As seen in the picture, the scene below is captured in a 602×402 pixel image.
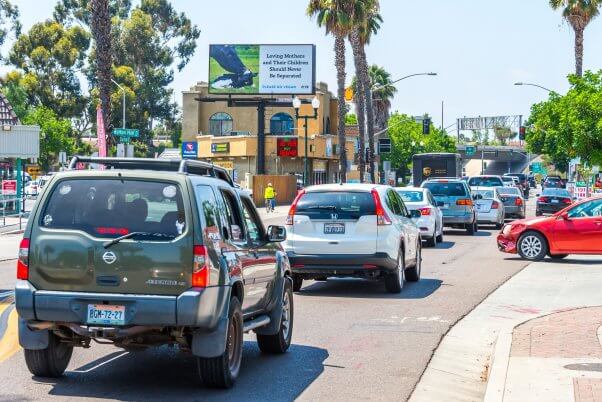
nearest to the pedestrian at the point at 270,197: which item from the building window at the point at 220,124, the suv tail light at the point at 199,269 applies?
the building window at the point at 220,124

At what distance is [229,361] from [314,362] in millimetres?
1789

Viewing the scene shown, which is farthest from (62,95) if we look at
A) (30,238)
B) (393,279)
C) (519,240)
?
(30,238)

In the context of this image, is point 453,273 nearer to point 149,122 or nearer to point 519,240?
point 519,240

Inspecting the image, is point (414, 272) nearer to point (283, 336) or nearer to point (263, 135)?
point (283, 336)

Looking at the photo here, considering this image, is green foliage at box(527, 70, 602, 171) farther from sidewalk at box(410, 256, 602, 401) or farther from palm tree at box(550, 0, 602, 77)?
sidewalk at box(410, 256, 602, 401)

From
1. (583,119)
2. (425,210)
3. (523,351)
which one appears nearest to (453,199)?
(425,210)

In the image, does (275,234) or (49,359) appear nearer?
(49,359)

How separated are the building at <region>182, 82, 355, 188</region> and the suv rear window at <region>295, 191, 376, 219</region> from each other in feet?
159

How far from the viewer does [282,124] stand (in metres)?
85.8

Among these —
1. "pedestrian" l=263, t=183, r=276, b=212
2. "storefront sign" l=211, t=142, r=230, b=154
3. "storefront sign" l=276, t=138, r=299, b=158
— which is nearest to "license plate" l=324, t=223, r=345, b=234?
"pedestrian" l=263, t=183, r=276, b=212

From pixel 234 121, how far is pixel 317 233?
71325mm

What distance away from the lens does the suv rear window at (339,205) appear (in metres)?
16.8

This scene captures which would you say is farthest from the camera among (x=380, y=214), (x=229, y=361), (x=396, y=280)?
(x=396, y=280)

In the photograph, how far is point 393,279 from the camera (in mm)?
17047
